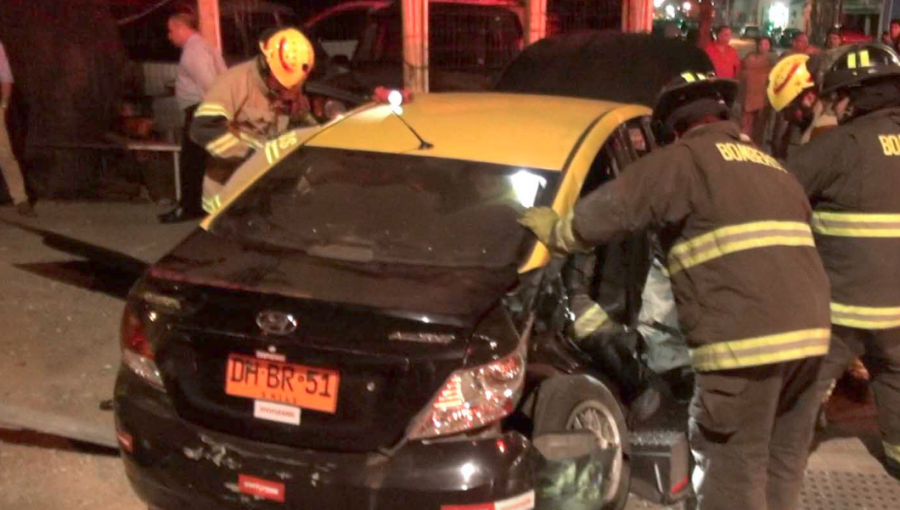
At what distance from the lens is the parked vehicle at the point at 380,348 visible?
2.88 meters

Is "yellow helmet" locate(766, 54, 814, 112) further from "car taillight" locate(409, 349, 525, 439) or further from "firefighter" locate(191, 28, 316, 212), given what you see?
"firefighter" locate(191, 28, 316, 212)

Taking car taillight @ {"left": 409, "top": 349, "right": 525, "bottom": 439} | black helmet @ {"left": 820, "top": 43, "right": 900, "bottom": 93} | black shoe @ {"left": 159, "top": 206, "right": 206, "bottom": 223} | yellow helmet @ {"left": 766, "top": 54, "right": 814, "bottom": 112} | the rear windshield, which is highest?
black helmet @ {"left": 820, "top": 43, "right": 900, "bottom": 93}

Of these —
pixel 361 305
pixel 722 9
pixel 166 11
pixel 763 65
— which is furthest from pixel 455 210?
pixel 722 9

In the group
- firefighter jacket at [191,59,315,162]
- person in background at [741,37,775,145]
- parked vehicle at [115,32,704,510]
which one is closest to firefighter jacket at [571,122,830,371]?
parked vehicle at [115,32,704,510]

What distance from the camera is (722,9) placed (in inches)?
1901

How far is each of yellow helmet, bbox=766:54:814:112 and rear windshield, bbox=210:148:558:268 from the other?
1.51 metres

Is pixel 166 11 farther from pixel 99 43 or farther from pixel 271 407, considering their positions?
pixel 271 407

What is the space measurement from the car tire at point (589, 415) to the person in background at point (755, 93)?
27.6ft

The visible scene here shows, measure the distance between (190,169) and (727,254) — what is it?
5.82 metres

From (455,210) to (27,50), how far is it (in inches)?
247

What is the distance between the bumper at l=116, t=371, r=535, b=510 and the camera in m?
2.83

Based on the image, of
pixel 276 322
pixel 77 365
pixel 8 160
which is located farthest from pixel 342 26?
pixel 276 322

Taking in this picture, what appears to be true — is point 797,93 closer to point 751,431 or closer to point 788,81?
point 788,81

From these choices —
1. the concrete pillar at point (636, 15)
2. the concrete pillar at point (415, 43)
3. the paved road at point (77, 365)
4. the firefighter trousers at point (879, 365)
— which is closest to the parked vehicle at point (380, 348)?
the firefighter trousers at point (879, 365)
